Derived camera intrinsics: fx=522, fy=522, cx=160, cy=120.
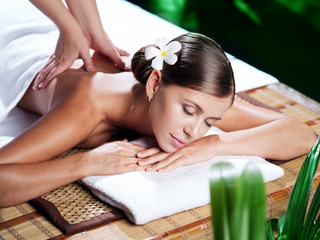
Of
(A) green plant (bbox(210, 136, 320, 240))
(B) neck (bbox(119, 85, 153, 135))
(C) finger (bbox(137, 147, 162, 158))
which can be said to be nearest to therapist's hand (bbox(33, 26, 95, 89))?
(B) neck (bbox(119, 85, 153, 135))

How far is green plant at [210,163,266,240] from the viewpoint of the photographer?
721 millimetres

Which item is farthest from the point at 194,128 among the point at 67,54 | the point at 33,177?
the point at 67,54

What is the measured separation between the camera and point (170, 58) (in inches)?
63.8

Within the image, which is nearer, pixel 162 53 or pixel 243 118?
pixel 162 53

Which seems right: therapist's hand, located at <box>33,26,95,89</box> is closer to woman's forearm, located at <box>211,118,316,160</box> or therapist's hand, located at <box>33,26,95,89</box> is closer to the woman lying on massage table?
the woman lying on massage table

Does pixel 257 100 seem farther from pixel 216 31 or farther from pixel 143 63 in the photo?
pixel 216 31

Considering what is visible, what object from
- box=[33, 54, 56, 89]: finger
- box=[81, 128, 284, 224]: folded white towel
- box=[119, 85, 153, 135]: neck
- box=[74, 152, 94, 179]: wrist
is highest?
box=[33, 54, 56, 89]: finger

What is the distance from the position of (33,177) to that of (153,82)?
1.57ft

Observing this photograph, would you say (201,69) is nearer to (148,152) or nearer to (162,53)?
(162,53)

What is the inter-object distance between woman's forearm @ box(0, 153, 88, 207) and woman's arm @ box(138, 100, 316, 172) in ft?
0.73

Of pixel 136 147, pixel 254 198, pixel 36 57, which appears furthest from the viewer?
pixel 36 57

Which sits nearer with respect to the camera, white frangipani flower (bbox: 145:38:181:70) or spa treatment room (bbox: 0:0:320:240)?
spa treatment room (bbox: 0:0:320:240)

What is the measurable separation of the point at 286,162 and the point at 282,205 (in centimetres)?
22

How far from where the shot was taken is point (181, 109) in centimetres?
158
